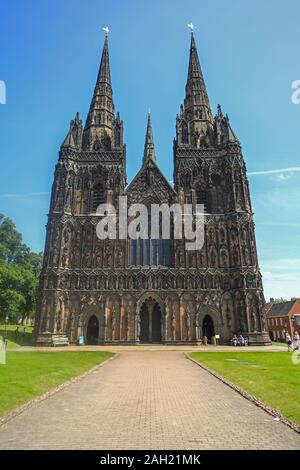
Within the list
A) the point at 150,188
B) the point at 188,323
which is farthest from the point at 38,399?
the point at 150,188

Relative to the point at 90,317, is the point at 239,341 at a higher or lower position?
lower

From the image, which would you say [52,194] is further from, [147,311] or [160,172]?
[147,311]

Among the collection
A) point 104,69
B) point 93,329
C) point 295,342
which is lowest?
point 295,342

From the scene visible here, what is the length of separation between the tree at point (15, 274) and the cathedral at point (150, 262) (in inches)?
176

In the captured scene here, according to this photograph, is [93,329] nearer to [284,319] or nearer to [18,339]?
[18,339]

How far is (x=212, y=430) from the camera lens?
678 cm

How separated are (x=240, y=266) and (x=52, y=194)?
26.8 meters

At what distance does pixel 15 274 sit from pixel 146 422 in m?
36.5

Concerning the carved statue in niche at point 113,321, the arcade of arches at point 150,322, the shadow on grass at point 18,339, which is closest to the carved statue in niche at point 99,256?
the arcade of arches at point 150,322

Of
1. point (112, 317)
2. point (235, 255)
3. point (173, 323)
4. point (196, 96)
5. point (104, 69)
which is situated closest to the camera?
point (173, 323)

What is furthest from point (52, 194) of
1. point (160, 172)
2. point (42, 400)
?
point (42, 400)

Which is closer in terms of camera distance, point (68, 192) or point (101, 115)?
point (68, 192)

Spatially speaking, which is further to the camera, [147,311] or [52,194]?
[52,194]

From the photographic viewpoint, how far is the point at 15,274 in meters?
39.4
